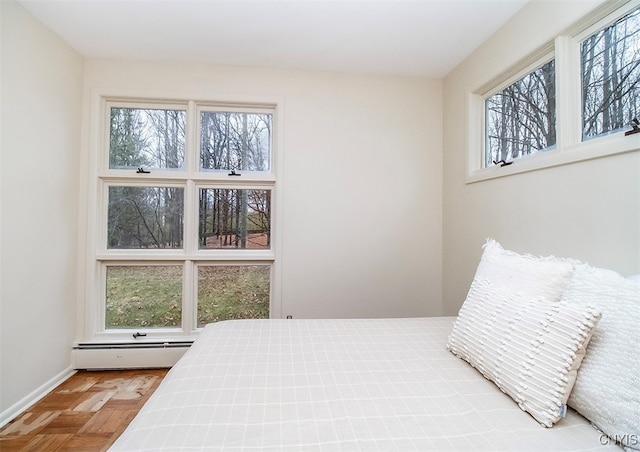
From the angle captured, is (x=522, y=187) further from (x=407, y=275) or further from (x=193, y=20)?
(x=193, y=20)

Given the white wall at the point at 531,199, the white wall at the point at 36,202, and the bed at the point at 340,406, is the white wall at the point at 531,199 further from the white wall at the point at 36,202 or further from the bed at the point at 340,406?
the white wall at the point at 36,202

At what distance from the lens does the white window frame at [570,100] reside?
4.01 feet

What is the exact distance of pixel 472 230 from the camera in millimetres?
2119

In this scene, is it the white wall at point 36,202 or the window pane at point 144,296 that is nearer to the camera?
the white wall at point 36,202

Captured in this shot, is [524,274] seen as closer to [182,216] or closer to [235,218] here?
[235,218]

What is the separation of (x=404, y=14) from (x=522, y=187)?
1260 millimetres

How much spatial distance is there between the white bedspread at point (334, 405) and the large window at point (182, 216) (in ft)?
3.95

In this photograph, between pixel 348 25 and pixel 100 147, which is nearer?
pixel 348 25

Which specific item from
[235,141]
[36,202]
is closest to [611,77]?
[235,141]

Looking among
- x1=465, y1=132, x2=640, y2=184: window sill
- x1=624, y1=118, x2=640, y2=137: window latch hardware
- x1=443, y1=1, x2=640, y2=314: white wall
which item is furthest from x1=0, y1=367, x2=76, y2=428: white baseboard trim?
x1=624, y1=118, x2=640, y2=137: window latch hardware

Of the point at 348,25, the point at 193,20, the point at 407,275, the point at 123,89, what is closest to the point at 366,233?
the point at 407,275

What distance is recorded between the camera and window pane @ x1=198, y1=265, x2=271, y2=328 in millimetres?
2424

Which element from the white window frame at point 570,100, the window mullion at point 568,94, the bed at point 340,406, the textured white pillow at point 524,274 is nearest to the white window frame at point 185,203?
the bed at point 340,406

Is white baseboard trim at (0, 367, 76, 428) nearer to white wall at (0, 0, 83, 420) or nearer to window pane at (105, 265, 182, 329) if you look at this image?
white wall at (0, 0, 83, 420)
